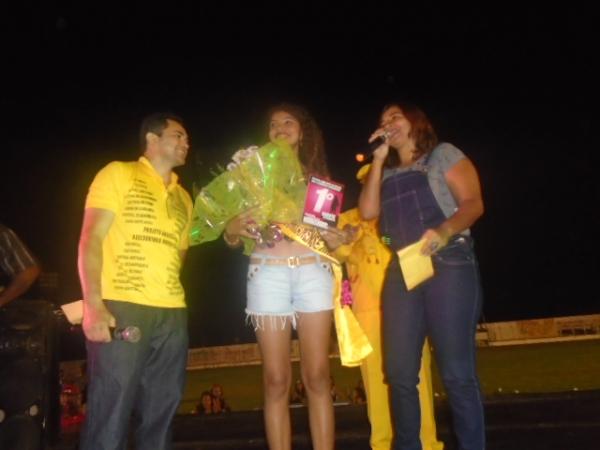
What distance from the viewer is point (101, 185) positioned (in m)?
2.86

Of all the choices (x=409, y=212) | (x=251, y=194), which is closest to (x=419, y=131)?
(x=409, y=212)

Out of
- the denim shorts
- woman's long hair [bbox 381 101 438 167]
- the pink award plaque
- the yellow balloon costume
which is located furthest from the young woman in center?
woman's long hair [bbox 381 101 438 167]

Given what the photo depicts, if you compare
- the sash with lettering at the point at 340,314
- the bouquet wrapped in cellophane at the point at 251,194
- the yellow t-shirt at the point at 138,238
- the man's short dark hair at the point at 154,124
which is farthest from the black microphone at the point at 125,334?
the man's short dark hair at the point at 154,124

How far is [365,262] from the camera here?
3.94m

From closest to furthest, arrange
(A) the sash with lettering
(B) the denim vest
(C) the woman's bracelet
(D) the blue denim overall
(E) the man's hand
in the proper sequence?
(E) the man's hand
(D) the blue denim overall
(B) the denim vest
(A) the sash with lettering
(C) the woman's bracelet

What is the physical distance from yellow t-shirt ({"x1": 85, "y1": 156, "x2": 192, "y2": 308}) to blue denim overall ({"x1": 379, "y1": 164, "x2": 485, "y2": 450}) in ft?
3.41

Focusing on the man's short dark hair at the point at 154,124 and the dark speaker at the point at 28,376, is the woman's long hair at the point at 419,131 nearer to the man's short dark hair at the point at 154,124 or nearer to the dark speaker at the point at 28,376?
the man's short dark hair at the point at 154,124

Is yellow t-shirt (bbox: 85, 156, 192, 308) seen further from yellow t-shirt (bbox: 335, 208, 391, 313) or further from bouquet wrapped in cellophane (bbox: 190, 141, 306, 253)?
yellow t-shirt (bbox: 335, 208, 391, 313)

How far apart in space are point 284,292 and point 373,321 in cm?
101

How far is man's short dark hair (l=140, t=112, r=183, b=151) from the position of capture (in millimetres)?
3203

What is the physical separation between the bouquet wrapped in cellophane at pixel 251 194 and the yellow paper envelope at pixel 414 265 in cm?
65

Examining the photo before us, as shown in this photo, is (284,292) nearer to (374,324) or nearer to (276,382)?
(276,382)

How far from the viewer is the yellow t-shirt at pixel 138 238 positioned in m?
2.79

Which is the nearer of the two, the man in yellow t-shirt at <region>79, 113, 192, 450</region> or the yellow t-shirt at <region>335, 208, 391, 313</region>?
the man in yellow t-shirt at <region>79, 113, 192, 450</region>
